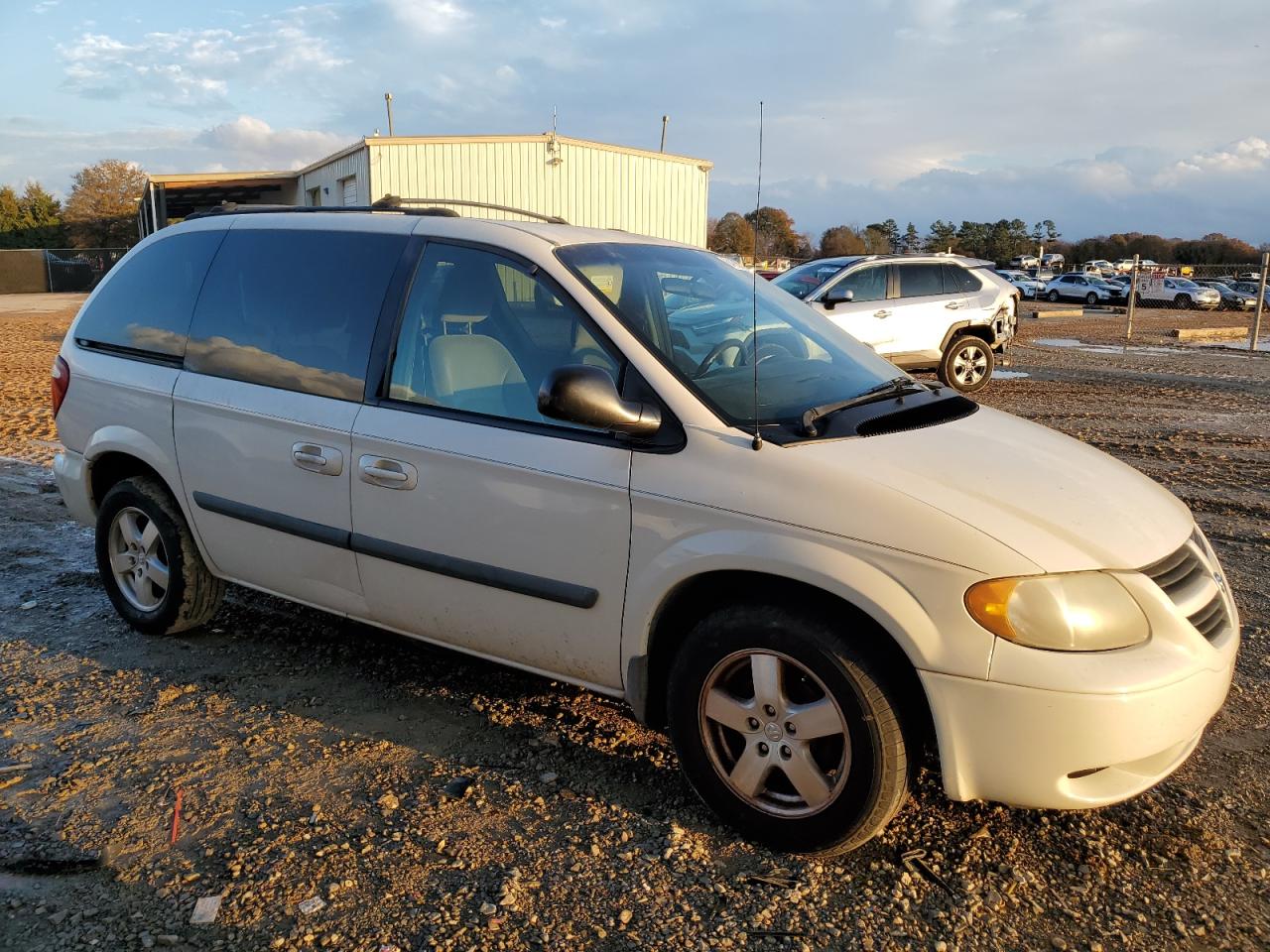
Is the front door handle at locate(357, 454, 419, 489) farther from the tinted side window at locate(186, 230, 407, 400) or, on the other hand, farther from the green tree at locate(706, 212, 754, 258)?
the green tree at locate(706, 212, 754, 258)

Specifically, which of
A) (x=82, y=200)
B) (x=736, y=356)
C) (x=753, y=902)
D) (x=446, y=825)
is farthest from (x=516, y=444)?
(x=82, y=200)

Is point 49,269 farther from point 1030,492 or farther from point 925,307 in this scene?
point 1030,492

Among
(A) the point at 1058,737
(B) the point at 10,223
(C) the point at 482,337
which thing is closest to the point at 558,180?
(C) the point at 482,337

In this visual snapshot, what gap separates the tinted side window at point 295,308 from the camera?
3623 mm

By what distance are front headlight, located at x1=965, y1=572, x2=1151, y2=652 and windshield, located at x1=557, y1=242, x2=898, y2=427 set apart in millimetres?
790

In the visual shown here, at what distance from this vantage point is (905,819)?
3.05 m

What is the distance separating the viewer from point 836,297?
12.2 m

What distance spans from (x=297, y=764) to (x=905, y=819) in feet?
6.41

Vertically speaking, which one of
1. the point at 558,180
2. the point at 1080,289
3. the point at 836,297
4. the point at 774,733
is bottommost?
the point at 774,733

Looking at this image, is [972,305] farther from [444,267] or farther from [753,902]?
[753,902]

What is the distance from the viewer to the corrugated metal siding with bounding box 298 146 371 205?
21.4m

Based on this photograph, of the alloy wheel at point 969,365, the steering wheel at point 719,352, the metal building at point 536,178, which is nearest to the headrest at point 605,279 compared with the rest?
the steering wheel at point 719,352

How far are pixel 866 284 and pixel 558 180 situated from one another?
1234cm

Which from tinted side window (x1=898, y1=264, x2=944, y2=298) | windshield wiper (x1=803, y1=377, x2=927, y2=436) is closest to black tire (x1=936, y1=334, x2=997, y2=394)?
tinted side window (x1=898, y1=264, x2=944, y2=298)
